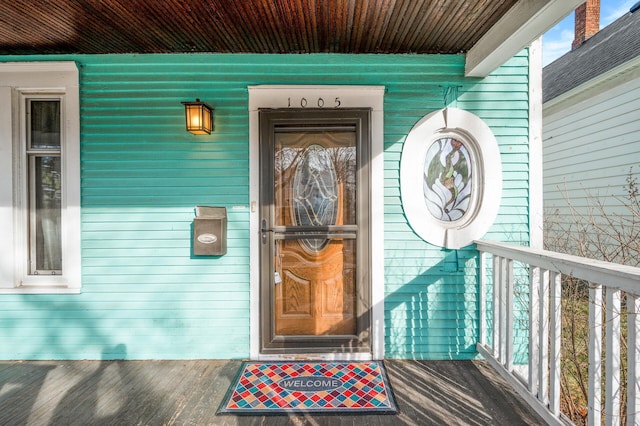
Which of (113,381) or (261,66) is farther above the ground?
(261,66)

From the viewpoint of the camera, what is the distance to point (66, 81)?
8.80 ft

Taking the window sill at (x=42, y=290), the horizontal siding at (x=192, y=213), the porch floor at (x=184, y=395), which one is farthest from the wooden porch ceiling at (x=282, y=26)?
the porch floor at (x=184, y=395)

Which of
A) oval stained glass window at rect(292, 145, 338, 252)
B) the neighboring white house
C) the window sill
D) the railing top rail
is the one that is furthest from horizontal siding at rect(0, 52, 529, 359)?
the neighboring white house

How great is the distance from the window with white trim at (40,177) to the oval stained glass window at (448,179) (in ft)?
9.89

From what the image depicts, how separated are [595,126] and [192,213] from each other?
6060 mm

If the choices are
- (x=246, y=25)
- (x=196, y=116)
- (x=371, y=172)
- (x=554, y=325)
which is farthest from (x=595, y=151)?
(x=196, y=116)

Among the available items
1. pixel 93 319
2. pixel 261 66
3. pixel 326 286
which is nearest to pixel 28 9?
pixel 261 66

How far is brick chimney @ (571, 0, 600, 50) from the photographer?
22.0 ft

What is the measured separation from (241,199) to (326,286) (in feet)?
3.43

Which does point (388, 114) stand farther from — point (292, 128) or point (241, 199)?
point (241, 199)

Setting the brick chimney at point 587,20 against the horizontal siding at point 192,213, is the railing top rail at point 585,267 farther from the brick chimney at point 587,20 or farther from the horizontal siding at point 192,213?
the brick chimney at point 587,20

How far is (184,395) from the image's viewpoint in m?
2.21

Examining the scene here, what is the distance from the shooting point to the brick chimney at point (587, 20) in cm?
671

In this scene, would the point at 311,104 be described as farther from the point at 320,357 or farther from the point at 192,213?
the point at 320,357
